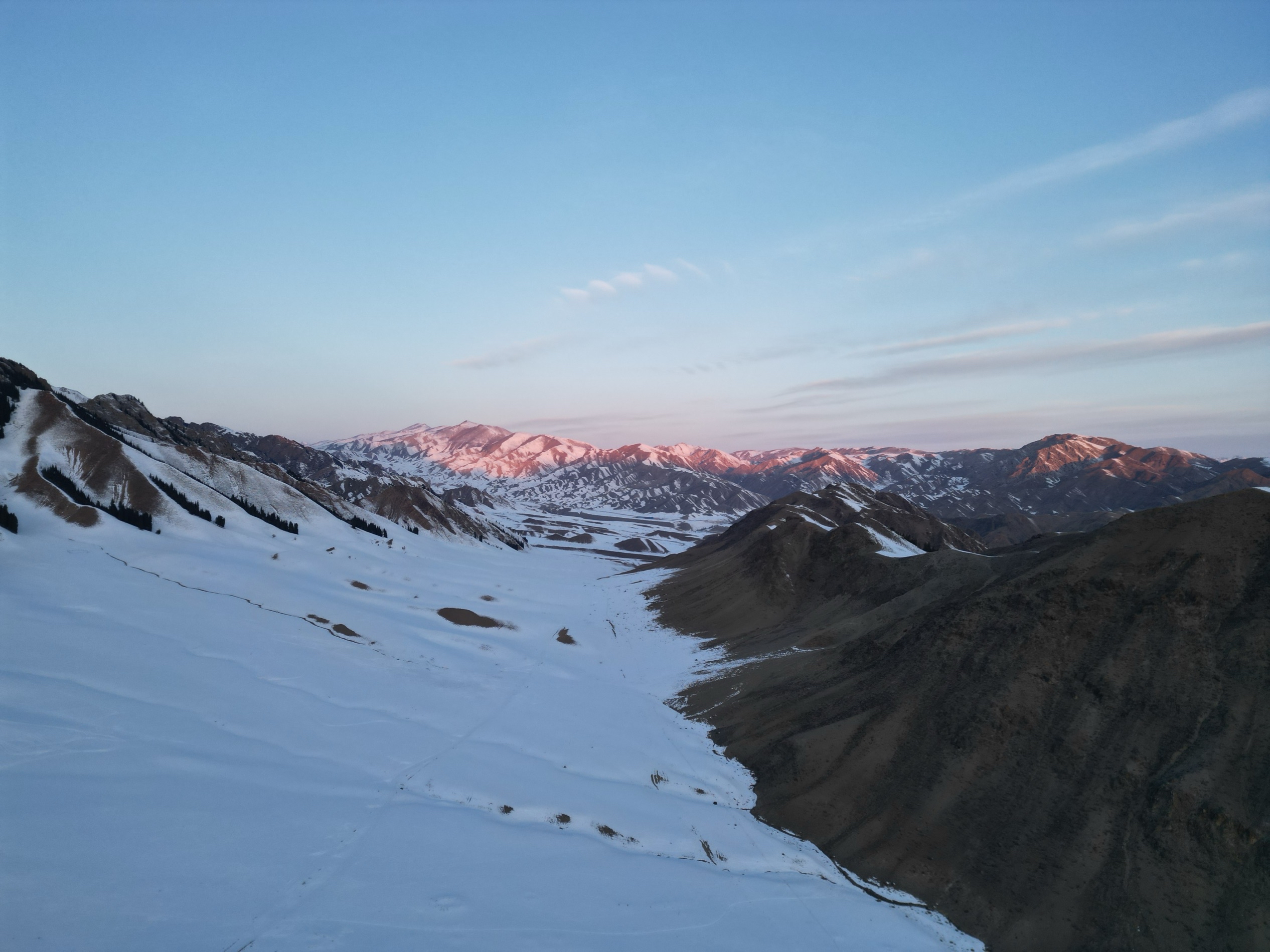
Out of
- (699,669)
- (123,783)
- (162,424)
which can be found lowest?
(699,669)

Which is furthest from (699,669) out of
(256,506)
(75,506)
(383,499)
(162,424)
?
(162,424)

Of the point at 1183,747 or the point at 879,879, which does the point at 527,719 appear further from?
the point at 1183,747

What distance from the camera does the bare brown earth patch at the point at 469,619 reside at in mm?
60344

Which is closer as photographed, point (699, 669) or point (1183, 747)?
point (1183, 747)

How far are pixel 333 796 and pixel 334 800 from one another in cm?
32

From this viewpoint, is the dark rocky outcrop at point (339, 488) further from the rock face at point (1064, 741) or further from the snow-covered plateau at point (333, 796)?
the rock face at point (1064, 741)

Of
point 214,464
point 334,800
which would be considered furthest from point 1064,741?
point 214,464

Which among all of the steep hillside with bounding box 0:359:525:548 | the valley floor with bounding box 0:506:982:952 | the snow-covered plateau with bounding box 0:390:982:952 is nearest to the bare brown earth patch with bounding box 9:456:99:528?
the steep hillside with bounding box 0:359:525:548

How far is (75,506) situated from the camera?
169ft

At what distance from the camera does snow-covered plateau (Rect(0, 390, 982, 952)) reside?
15.5 metres

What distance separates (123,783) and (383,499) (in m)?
137

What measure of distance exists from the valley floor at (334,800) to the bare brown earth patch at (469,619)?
14.2m

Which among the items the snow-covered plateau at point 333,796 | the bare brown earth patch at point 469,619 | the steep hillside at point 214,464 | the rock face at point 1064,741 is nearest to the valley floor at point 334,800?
the snow-covered plateau at point 333,796

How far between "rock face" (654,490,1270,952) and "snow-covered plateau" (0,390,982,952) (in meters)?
2.73
